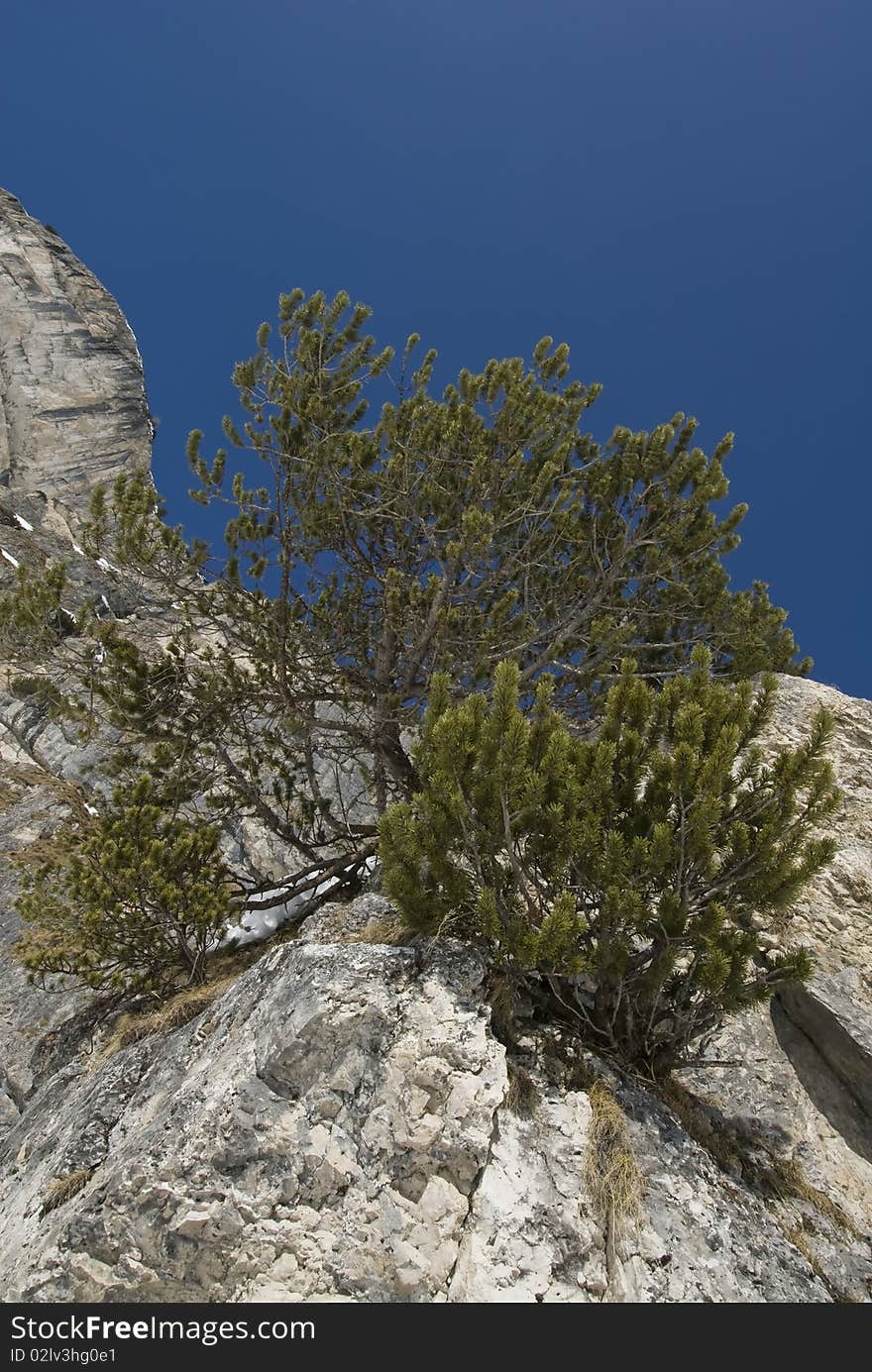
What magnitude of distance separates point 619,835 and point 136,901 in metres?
4.57

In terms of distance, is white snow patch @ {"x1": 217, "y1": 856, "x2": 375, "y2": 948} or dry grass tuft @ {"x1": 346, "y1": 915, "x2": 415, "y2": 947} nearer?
dry grass tuft @ {"x1": 346, "y1": 915, "x2": 415, "y2": 947}

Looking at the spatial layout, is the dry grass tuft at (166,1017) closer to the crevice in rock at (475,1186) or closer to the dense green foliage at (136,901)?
the dense green foliage at (136,901)

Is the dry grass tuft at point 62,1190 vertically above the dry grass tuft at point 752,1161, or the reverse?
the dry grass tuft at point 752,1161

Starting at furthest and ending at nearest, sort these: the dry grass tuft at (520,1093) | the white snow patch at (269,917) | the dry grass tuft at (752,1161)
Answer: the white snow patch at (269,917)
the dry grass tuft at (752,1161)
the dry grass tuft at (520,1093)

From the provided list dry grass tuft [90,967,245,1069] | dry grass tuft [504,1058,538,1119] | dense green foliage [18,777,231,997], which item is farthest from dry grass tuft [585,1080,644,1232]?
dense green foliage [18,777,231,997]

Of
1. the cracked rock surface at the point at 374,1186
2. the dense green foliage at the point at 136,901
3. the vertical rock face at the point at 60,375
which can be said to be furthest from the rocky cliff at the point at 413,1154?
the vertical rock face at the point at 60,375

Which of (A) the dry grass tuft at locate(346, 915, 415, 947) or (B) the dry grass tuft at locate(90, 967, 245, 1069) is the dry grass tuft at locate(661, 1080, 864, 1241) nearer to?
(A) the dry grass tuft at locate(346, 915, 415, 947)

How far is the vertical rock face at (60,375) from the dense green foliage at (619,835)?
1459 inches

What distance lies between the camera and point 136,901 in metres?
7.39

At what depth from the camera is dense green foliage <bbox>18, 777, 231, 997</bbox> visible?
725cm

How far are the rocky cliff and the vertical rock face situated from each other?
36.4 metres

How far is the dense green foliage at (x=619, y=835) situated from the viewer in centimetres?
516

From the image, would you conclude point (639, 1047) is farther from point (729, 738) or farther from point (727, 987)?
point (729, 738)
